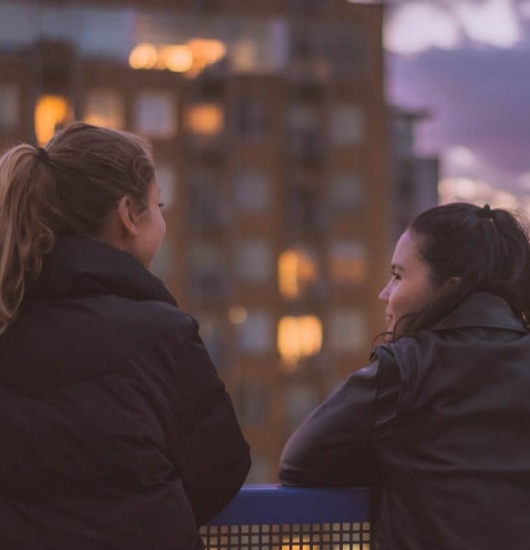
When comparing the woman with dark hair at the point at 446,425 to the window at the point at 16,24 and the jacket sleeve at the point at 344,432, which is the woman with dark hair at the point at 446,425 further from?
the window at the point at 16,24

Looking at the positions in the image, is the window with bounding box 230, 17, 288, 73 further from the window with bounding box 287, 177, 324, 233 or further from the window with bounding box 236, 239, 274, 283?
the window with bounding box 236, 239, 274, 283

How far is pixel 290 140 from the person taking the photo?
116 feet

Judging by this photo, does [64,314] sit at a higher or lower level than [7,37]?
lower

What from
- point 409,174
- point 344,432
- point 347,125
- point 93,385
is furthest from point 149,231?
point 409,174

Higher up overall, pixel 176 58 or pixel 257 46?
pixel 257 46

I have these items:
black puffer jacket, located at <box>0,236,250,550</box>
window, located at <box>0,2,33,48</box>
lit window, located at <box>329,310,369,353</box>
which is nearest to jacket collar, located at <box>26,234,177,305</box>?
black puffer jacket, located at <box>0,236,250,550</box>

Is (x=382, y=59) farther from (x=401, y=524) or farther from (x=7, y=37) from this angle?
A: (x=401, y=524)

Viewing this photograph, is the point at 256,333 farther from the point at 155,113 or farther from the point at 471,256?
the point at 471,256

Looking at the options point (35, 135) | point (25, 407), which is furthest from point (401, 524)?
point (35, 135)

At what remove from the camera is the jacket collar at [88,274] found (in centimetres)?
209

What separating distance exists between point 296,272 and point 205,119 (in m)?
5.96

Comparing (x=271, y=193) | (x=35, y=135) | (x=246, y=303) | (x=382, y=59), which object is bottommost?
(x=246, y=303)

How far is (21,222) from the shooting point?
213 centimetres

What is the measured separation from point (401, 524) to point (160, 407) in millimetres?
587
